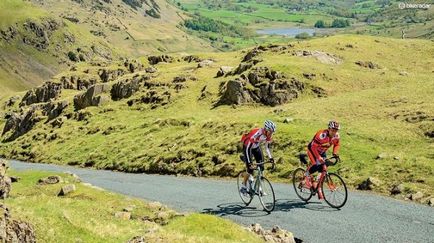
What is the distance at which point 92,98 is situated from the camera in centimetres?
9194

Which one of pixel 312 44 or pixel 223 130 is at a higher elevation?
pixel 312 44

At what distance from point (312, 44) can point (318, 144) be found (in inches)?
2476

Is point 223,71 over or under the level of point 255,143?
over

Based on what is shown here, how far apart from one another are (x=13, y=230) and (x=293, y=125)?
120 feet

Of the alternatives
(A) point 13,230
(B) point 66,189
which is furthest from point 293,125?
(A) point 13,230

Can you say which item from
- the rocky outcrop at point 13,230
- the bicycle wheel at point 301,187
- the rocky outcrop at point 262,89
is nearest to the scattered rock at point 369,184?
the bicycle wheel at point 301,187

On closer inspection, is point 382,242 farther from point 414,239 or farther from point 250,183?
→ point 250,183

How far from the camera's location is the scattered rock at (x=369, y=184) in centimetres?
3080

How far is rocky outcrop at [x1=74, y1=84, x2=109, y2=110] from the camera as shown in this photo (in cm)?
9038

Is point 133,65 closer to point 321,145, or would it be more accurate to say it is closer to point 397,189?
point 397,189

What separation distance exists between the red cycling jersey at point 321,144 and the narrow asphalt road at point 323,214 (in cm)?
277

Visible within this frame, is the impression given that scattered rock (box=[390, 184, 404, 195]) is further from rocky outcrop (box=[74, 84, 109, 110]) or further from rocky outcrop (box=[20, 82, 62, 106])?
rocky outcrop (box=[20, 82, 62, 106])

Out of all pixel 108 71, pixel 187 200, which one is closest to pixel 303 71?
pixel 187 200

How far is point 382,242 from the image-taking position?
1905 cm
